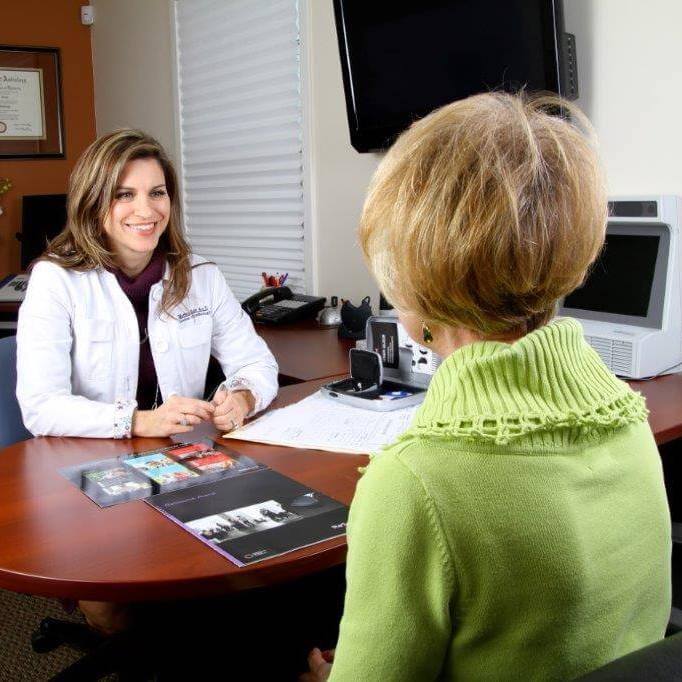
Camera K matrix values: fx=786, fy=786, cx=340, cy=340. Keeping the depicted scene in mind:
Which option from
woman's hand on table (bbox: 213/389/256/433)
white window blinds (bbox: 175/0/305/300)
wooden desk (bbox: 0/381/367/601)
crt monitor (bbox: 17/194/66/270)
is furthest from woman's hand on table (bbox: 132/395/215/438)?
crt monitor (bbox: 17/194/66/270)

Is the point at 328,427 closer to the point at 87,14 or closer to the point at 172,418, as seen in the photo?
the point at 172,418

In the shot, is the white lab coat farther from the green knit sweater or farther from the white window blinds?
the white window blinds

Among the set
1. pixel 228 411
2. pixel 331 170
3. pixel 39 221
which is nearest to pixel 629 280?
pixel 228 411

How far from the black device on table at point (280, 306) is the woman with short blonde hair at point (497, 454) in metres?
2.14

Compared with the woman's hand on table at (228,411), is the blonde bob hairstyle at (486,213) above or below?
above

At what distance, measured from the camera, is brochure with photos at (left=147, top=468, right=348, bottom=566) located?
3.67ft

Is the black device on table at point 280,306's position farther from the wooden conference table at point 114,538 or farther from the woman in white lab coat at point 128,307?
the wooden conference table at point 114,538

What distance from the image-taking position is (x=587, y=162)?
84 cm

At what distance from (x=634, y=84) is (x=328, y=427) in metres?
1.31

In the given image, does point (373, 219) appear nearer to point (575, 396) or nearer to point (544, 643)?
point (575, 396)

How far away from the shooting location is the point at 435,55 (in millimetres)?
2459

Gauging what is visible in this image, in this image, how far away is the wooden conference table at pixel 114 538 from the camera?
1031 mm

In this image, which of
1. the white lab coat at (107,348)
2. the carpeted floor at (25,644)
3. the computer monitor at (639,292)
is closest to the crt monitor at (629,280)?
the computer monitor at (639,292)

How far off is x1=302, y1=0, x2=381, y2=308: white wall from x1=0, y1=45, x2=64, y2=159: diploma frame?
220 cm
